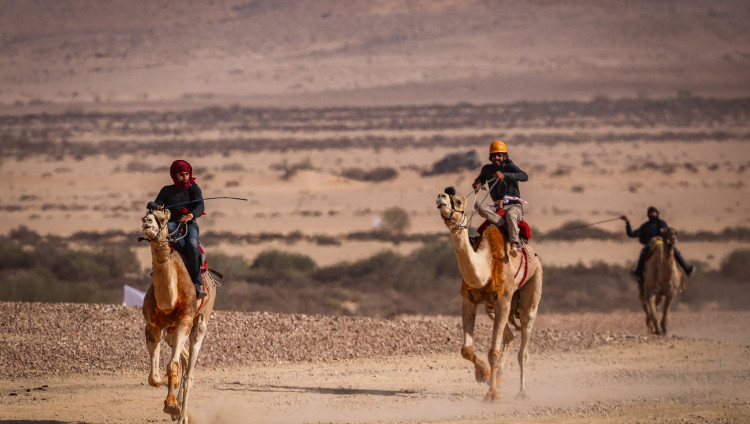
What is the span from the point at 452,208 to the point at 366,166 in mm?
53079

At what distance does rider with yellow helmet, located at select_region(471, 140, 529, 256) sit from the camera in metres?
14.8

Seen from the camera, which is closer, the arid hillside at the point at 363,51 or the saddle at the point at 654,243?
the saddle at the point at 654,243

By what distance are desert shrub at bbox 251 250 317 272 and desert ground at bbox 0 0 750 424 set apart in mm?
2901

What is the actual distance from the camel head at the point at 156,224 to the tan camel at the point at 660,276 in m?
11.9

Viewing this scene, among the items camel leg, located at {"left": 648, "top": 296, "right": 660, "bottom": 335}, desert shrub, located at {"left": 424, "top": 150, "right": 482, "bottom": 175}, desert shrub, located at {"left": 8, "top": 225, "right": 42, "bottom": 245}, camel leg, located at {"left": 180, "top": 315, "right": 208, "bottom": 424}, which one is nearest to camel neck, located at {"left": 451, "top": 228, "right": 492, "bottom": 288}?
camel leg, located at {"left": 180, "top": 315, "right": 208, "bottom": 424}

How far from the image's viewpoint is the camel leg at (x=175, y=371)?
12.4 metres

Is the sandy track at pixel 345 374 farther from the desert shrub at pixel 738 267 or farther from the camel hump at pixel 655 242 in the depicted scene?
the desert shrub at pixel 738 267

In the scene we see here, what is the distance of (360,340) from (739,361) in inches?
242

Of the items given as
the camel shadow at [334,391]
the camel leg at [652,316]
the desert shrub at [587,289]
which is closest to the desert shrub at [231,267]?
the desert shrub at [587,289]

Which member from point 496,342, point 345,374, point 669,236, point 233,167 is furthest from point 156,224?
point 233,167

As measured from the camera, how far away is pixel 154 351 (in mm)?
12602

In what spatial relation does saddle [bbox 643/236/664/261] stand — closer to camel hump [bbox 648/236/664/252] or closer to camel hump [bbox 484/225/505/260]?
camel hump [bbox 648/236/664/252]

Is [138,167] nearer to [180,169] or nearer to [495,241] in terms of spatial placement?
[495,241]

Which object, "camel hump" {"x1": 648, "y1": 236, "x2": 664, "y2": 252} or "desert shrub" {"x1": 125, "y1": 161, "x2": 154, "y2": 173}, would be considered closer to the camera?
"camel hump" {"x1": 648, "y1": 236, "x2": 664, "y2": 252}
